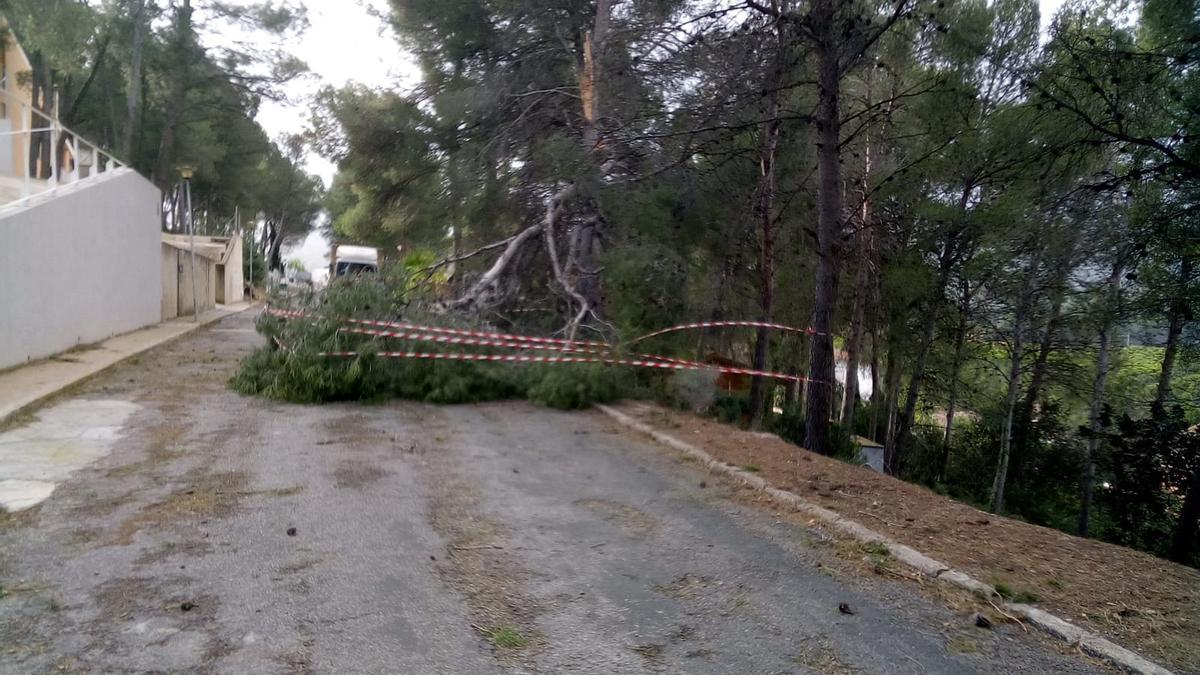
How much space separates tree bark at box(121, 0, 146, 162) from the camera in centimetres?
2391

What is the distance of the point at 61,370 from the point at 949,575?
12.3 metres

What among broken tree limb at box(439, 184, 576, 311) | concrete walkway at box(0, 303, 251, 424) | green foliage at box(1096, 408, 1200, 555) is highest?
broken tree limb at box(439, 184, 576, 311)

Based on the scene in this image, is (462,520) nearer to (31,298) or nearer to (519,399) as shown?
(519,399)

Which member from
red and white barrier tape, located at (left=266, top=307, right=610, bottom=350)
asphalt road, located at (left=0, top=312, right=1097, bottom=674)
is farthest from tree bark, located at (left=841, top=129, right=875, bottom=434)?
asphalt road, located at (left=0, top=312, right=1097, bottom=674)

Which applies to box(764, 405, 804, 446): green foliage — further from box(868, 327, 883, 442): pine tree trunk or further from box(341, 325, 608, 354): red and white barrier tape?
box(341, 325, 608, 354): red and white barrier tape

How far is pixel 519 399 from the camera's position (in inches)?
497

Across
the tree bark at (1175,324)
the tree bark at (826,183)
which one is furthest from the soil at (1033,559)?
the tree bark at (1175,324)

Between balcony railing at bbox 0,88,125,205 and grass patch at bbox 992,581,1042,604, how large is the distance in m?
14.1

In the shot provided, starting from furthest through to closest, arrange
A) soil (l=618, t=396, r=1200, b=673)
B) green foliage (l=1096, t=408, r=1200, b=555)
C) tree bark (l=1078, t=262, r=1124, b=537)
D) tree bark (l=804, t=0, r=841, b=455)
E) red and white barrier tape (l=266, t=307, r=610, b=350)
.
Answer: tree bark (l=1078, t=262, r=1124, b=537) → green foliage (l=1096, t=408, r=1200, b=555) → red and white barrier tape (l=266, t=307, r=610, b=350) → tree bark (l=804, t=0, r=841, b=455) → soil (l=618, t=396, r=1200, b=673)

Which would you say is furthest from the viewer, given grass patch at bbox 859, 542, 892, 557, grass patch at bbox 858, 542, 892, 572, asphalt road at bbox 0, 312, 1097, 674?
grass patch at bbox 859, 542, 892, 557

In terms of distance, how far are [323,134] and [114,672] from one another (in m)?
14.9

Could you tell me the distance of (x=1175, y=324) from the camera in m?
11.7

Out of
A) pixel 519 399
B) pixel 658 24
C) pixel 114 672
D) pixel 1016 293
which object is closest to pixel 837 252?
pixel 658 24

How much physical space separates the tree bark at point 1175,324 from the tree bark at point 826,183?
13.5 ft
